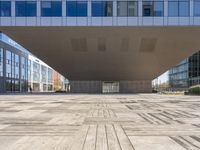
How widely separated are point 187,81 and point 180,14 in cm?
8248

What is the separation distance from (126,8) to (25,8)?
1505 centimetres

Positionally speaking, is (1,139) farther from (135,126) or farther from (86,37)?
(86,37)

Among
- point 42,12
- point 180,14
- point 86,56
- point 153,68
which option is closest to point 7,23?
point 42,12

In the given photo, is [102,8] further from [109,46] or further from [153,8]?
[153,8]

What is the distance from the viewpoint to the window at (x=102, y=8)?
42.2 meters

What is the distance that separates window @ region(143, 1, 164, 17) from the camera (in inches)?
1649

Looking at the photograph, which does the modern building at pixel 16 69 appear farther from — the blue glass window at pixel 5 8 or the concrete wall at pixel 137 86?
the concrete wall at pixel 137 86

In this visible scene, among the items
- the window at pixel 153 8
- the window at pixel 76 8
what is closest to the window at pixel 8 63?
the window at pixel 76 8

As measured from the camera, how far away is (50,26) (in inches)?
1633

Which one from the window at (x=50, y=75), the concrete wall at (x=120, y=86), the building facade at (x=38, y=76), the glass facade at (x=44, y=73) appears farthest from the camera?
the window at (x=50, y=75)

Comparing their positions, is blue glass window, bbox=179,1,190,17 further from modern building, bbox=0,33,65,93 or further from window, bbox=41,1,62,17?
modern building, bbox=0,33,65,93

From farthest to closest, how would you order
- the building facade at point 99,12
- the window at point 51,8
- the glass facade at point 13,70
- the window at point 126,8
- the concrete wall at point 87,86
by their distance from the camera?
1. the glass facade at point 13,70
2. the concrete wall at point 87,86
3. the window at point 51,8
4. the window at point 126,8
5. the building facade at point 99,12

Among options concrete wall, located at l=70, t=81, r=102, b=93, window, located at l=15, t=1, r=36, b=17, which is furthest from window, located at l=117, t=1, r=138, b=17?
concrete wall, located at l=70, t=81, r=102, b=93

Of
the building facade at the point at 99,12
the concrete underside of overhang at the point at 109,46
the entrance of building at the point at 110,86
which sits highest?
the building facade at the point at 99,12
